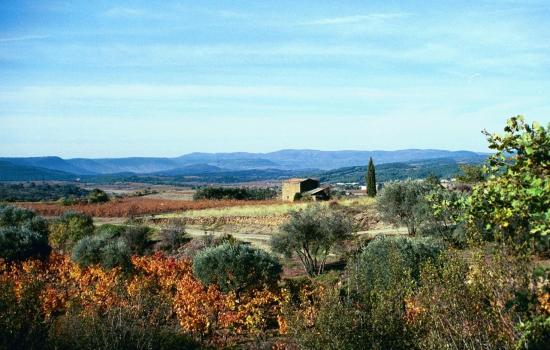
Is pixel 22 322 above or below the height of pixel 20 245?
above

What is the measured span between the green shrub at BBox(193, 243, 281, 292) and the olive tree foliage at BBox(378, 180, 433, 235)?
670 inches

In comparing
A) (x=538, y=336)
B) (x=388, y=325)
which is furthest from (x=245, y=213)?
(x=538, y=336)

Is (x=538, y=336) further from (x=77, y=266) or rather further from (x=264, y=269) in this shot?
(x=77, y=266)

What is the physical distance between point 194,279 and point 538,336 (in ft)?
51.7

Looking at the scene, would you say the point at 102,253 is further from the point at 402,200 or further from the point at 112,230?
the point at 402,200

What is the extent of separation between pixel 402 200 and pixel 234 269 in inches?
786

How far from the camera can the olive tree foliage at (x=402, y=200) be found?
117ft

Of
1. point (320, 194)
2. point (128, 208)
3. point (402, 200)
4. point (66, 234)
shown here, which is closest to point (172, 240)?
point (66, 234)

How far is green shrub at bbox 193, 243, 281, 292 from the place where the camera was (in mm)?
19938

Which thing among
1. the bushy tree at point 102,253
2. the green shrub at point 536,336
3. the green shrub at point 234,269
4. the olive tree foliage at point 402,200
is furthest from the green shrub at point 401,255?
the olive tree foliage at point 402,200

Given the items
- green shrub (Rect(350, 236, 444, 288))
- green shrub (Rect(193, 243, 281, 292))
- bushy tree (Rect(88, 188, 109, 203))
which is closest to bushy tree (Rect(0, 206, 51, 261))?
green shrub (Rect(193, 243, 281, 292))

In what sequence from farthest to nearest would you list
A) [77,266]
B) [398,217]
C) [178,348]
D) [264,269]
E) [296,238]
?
[398,217] < [296,238] < [77,266] < [264,269] < [178,348]

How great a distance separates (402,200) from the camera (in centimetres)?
3666

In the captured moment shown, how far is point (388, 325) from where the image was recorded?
34.8 ft
